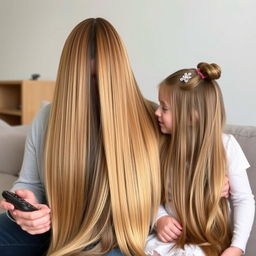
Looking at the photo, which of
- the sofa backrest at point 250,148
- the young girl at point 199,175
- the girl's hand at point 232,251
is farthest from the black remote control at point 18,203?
the sofa backrest at point 250,148

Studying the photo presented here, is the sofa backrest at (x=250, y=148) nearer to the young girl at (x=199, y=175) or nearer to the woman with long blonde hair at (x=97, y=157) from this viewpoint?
the young girl at (x=199, y=175)

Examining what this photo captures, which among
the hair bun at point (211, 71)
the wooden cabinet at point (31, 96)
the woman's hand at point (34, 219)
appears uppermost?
the hair bun at point (211, 71)

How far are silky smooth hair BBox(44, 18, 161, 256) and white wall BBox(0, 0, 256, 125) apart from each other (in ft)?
3.18

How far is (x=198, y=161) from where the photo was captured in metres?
0.96

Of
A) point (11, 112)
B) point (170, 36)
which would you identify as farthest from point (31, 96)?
point (170, 36)

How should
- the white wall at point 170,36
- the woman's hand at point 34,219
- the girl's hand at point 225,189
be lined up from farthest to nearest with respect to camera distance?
1. the white wall at point 170,36
2. the girl's hand at point 225,189
3. the woman's hand at point 34,219

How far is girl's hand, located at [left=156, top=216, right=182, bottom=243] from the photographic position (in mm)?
917

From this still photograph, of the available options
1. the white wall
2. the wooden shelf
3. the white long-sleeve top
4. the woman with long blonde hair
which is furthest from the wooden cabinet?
the white long-sleeve top

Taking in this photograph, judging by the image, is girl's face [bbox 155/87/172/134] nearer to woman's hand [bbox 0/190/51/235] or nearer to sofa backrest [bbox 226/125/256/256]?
sofa backrest [bbox 226/125/256/256]

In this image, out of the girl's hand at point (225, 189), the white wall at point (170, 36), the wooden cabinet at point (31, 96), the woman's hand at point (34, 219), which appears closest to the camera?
the woman's hand at point (34, 219)

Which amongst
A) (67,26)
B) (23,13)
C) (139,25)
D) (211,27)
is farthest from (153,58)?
(23,13)

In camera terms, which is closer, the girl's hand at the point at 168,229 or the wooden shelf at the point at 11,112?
the girl's hand at the point at 168,229

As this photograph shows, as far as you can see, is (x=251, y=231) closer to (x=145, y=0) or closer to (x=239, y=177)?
(x=239, y=177)

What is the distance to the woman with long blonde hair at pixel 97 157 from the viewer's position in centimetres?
89
